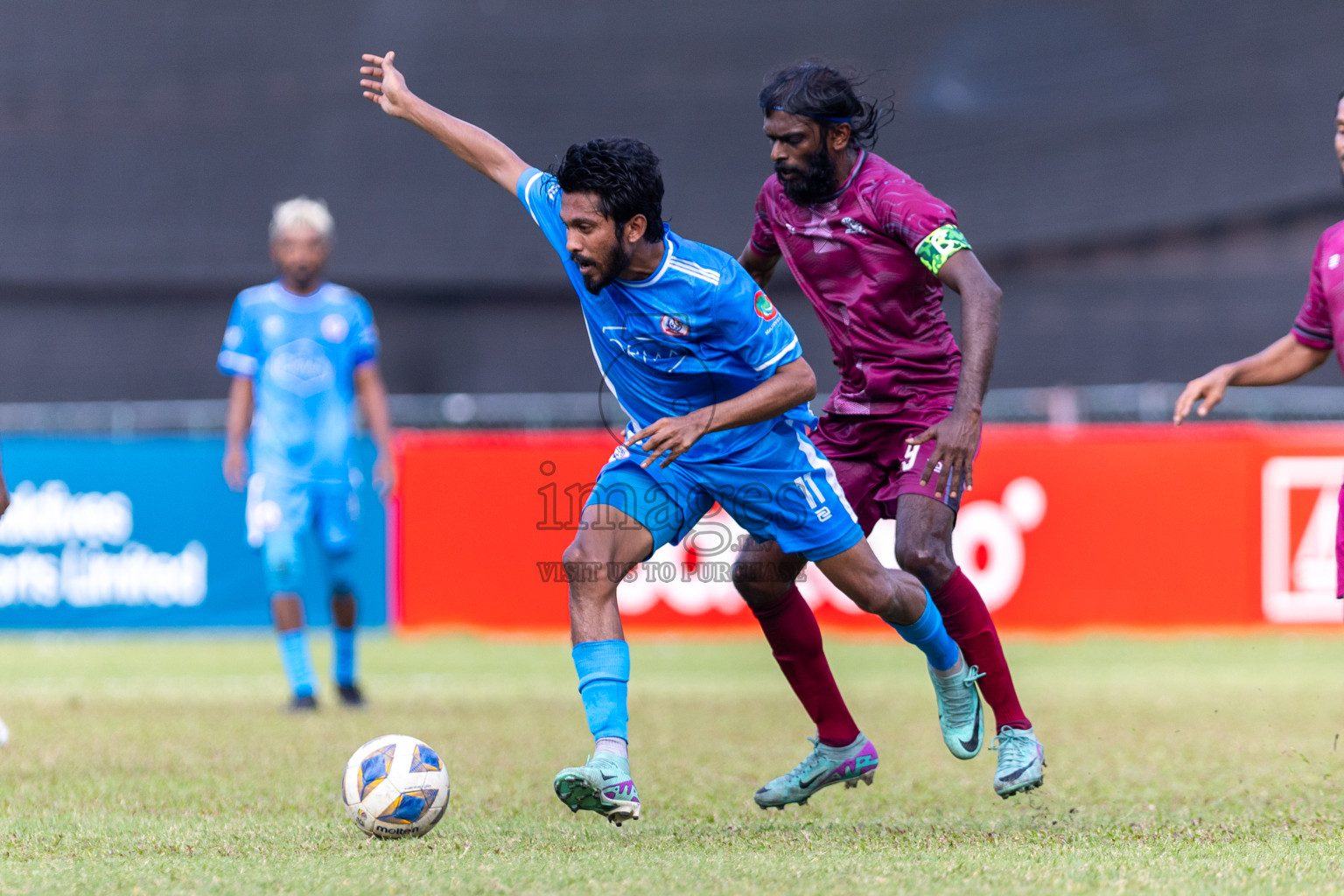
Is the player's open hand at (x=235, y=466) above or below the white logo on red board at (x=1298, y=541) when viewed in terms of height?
above

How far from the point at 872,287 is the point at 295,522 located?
439 cm

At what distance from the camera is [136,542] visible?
12836 mm

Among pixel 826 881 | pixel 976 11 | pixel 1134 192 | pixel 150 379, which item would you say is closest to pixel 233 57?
pixel 150 379

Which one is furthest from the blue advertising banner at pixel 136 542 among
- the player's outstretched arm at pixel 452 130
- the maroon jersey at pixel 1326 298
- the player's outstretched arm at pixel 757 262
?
the maroon jersey at pixel 1326 298

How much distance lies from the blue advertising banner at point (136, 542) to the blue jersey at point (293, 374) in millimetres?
4279

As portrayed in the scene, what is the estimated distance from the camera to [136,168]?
66.3ft

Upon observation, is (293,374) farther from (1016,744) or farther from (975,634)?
(1016,744)

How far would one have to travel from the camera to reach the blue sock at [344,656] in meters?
8.43

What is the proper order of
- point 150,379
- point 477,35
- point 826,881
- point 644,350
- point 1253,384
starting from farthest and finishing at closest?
point 477,35, point 150,379, point 1253,384, point 644,350, point 826,881

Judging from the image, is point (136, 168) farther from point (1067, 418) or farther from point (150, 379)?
point (1067, 418)

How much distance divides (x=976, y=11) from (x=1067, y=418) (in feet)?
31.4

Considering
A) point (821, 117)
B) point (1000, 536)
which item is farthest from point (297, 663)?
point (1000, 536)

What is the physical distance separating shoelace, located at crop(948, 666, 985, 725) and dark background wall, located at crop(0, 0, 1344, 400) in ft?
46.1

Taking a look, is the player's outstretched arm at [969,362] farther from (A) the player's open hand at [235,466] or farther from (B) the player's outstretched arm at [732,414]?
(A) the player's open hand at [235,466]
